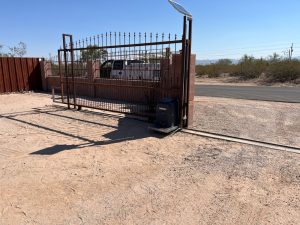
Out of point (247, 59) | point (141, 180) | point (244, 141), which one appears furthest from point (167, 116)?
point (247, 59)

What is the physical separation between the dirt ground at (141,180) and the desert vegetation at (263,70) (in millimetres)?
22224

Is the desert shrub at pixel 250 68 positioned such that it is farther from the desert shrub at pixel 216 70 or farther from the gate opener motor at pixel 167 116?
the gate opener motor at pixel 167 116

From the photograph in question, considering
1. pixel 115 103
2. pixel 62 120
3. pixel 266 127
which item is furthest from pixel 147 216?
pixel 115 103

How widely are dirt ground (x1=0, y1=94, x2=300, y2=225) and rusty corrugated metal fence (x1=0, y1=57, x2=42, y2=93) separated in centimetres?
1041

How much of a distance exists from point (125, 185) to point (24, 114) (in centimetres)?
674

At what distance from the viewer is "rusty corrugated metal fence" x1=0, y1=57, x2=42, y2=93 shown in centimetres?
1530

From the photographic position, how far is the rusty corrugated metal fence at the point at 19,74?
15.3 meters

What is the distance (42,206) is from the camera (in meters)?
3.29

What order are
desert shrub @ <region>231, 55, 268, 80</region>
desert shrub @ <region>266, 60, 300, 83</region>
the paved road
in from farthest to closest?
1. desert shrub @ <region>231, 55, 268, 80</region>
2. desert shrub @ <region>266, 60, 300, 83</region>
3. the paved road

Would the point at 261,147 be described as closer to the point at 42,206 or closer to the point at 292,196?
the point at 292,196

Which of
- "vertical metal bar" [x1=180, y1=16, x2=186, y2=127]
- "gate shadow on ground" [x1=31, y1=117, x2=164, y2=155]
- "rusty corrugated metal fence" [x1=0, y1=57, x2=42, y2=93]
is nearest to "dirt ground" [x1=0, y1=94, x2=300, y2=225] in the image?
"gate shadow on ground" [x1=31, y1=117, x2=164, y2=155]

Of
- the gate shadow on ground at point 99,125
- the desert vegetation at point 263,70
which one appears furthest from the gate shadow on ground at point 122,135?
the desert vegetation at point 263,70

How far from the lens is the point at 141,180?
3994mm

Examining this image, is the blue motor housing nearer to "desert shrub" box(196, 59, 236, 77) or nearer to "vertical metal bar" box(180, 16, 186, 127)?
"vertical metal bar" box(180, 16, 186, 127)
